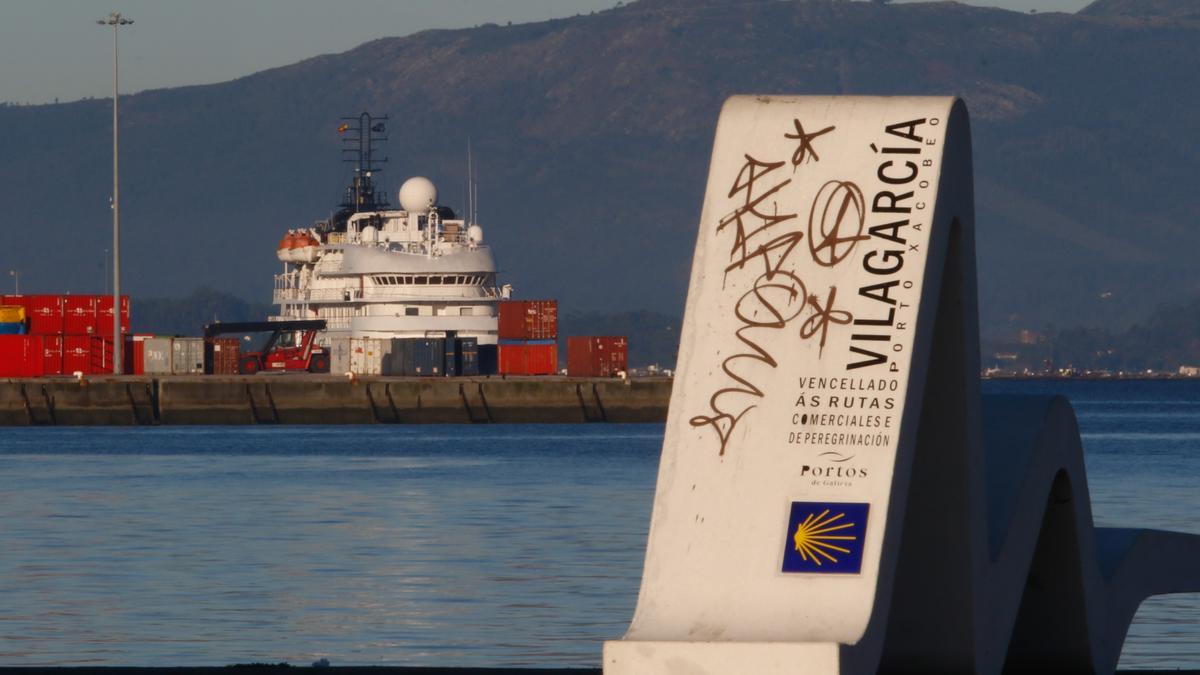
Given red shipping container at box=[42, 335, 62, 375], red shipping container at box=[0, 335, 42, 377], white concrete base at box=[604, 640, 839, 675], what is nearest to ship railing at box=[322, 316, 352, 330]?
red shipping container at box=[42, 335, 62, 375]

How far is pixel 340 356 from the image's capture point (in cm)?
10000

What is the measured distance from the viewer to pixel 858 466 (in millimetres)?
8852

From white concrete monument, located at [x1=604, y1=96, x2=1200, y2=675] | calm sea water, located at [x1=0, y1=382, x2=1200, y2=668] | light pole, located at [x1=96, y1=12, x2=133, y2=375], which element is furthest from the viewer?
light pole, located at [x1=96, y1=12, x2=133, y2=375]

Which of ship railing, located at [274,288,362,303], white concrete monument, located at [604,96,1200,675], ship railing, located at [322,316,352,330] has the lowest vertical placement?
ship railing, located at [322,316,352,330]

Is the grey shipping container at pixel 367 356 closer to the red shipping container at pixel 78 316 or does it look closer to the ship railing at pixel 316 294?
the ship railing at pixel 316 294

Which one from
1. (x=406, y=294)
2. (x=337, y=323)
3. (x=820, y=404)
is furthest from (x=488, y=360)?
(x=820, y=404)

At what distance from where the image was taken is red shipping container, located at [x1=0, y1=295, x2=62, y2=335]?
320 feet

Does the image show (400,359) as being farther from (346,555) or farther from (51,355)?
(346,555)

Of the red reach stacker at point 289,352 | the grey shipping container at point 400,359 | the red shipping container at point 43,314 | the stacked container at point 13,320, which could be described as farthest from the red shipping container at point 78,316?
the grey shipping container at point 400,359

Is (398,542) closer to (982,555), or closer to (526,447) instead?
(982,555)

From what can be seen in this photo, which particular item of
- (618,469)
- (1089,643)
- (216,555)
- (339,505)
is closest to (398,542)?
(216,555)

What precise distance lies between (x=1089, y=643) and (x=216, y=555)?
18.3 m

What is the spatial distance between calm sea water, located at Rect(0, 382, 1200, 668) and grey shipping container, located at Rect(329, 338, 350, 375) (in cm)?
3260

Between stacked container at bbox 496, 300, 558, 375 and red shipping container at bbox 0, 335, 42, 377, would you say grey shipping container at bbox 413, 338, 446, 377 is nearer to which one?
stacked container at bbox 496, 300, 558, 375
